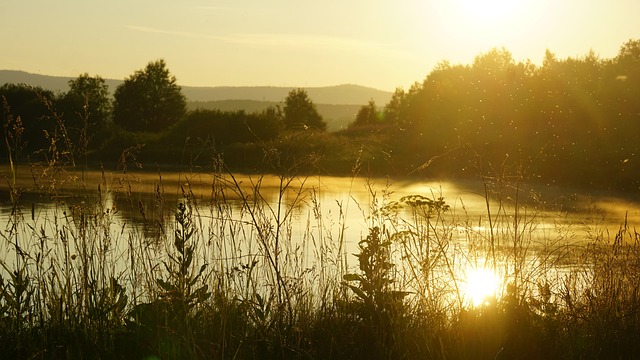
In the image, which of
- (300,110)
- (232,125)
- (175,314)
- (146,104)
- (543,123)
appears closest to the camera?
(175,314)

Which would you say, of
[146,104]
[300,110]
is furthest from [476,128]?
[146,104]

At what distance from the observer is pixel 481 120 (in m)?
40.4

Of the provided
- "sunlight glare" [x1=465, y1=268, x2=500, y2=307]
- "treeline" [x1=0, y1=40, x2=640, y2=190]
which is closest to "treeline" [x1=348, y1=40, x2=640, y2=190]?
"treeline" [x1=0, y1=40, x2=640, y2=190]

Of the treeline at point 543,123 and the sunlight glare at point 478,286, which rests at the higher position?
the treeline at point 543,123

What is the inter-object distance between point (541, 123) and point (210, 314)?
3400 cm

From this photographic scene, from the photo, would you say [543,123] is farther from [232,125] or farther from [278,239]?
[278,239]

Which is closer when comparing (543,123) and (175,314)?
(175,314)

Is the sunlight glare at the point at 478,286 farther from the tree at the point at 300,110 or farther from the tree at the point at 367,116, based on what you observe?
the tree at the point at 367,116

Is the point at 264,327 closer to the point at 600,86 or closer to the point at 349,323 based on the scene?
the point at 349,323

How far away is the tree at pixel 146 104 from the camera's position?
68625 mm

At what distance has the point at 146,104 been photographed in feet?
230

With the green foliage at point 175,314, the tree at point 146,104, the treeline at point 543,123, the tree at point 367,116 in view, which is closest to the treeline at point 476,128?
the treeline at point 543,123

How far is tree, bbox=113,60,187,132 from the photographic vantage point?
68625 mm

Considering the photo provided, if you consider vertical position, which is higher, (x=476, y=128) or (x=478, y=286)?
(x=476, y=128)
